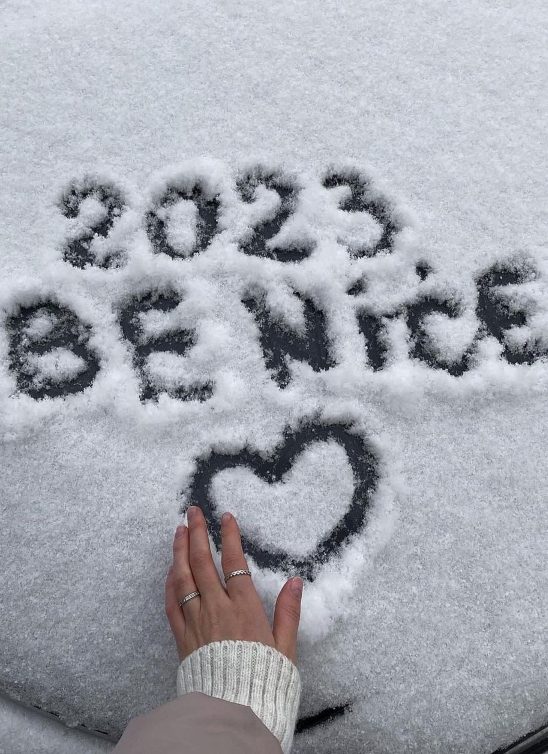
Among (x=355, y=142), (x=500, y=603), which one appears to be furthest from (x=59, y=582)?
(x=355, y=142)

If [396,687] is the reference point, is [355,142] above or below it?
above

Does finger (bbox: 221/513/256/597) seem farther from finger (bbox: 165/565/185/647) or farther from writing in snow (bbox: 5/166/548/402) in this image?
writing in snow (bbox: 5/166/548/402)

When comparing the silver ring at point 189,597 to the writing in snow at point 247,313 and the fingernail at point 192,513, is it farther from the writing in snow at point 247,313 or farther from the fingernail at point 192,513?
the writing in snow at point 247,313

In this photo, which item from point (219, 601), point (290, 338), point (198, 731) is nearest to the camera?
point (198, 731)

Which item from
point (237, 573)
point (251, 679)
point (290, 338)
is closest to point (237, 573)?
point (237, 573)

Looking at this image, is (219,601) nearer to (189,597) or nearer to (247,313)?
(189,597)

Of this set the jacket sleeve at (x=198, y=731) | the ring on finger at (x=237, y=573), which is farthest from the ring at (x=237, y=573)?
the jacket sleeve at (x=198, y=731)

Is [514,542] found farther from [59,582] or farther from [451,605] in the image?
[59,582]
